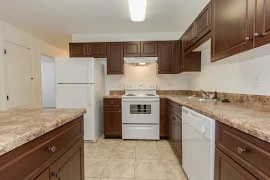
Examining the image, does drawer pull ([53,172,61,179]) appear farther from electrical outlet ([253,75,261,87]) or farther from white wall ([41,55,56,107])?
white wall ([41,55,56,107])

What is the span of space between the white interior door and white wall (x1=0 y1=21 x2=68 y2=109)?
0.10 metres

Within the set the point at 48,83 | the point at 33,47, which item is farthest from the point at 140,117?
the point at 48,83

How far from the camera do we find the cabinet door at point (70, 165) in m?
0.97

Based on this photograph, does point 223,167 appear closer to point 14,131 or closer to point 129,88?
point 14,131

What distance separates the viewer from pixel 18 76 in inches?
134

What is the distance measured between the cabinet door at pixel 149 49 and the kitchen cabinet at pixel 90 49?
2.93 ft

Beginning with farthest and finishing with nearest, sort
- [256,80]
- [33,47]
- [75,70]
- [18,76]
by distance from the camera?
[33,47]
[18,76]
[75,70]
[256,80]

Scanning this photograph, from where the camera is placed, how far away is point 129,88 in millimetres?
3805

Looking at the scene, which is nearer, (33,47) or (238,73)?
(238,73)

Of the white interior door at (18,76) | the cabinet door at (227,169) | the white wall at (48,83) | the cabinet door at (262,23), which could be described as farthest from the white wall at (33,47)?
the cabinet door at (262,23)

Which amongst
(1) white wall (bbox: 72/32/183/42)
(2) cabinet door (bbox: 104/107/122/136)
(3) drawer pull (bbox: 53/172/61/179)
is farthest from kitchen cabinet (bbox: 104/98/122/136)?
(3) drawer pull (bbox: 53/172/61/179)

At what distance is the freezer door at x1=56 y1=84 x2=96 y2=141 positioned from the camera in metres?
3.09

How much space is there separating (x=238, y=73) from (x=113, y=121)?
243 cm

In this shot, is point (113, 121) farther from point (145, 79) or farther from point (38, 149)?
point (38, 149)
